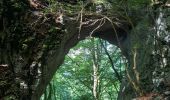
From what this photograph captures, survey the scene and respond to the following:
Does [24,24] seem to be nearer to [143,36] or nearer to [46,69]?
[46,69]

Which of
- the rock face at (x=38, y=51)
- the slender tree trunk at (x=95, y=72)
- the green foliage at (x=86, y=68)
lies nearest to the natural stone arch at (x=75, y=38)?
the rock face at (x=38, y=51)

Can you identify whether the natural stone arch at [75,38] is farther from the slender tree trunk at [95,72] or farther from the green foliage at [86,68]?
the slender tree trunk at [95,72]

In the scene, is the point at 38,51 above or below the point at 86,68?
above

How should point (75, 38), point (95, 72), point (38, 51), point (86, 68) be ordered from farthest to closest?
point (86, 68) → point (95, 72) → point (75, 38) → point (38, 51)

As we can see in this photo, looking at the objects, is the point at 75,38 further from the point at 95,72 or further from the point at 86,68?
the point at 86,68

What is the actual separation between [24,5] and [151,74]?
3466 mm

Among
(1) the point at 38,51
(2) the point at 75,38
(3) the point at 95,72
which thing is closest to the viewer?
(1) the point at 38,51

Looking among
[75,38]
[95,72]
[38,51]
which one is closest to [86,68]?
[95,72]

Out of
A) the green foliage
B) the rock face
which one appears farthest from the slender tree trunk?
the rock face

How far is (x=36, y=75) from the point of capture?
7.12 meters

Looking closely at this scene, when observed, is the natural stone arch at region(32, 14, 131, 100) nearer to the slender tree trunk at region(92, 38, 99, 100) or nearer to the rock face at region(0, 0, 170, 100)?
the rock face at region(0, 0, 170, 100)

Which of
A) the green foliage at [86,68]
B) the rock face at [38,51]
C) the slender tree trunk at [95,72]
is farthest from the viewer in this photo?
the green foliage at [86,68]

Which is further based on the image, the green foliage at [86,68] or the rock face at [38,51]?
the green foliage at [86,68]

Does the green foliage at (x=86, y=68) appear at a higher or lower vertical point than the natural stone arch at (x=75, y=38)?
lower
